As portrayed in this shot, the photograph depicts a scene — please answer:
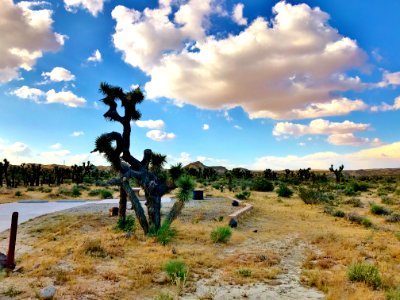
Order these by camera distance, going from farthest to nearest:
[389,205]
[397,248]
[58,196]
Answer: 1. [58,196]
2. [389,205]
3. [397,248]

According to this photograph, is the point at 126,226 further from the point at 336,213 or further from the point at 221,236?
the point at 336,213

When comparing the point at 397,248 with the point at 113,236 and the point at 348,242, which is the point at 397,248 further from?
the point at 113,236

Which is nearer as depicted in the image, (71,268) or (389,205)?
(71,268)

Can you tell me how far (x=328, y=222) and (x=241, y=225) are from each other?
15.6 ft

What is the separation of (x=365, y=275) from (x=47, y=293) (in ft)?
21.7

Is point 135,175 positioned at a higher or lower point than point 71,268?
higher

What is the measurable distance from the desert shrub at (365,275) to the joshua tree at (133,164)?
7.13 metres

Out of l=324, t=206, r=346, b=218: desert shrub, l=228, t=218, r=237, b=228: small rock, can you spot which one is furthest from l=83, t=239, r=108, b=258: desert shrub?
l=324, t=206, r=346, b=218: desert shrub

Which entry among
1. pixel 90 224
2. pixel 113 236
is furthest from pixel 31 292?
pixel 90 224

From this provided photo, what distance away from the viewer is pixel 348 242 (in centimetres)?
1307

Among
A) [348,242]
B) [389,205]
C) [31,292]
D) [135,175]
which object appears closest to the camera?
[31,292]

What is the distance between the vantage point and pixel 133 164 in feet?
49.9

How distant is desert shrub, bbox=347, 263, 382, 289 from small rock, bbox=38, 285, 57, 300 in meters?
6.33

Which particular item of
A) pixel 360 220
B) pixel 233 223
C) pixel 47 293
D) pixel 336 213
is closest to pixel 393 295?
pixel 47 293
